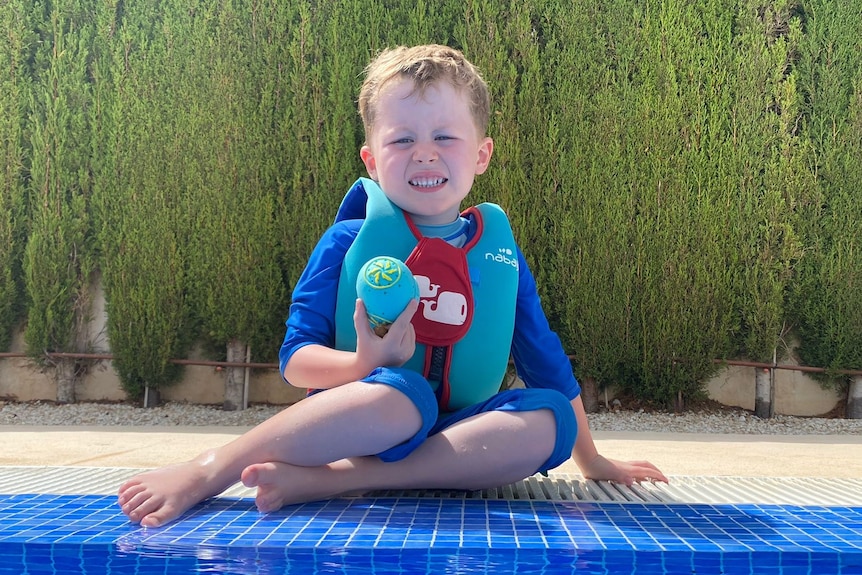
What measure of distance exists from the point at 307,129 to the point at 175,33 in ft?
4.44

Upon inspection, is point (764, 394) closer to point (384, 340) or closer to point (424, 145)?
point (424, 145)

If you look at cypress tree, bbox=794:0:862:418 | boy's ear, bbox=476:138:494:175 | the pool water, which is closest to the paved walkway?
cypress tree, bbox=794:0:862:418

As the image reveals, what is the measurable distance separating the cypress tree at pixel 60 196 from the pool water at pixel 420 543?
200 inches

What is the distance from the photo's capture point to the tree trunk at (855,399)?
20.5ft

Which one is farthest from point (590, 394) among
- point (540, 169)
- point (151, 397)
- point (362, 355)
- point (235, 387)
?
point (362, 355)

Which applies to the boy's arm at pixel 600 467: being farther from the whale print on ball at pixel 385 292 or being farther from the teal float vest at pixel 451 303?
the whale print on ball at pixel 385 292

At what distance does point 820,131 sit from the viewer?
6.26 meters

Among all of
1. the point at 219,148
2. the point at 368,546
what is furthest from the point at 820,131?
the point at 368,546

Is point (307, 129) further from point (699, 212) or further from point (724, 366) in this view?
point (724, 366)

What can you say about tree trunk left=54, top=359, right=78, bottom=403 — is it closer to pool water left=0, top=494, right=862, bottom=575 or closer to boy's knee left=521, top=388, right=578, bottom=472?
pool water left=0, top=494, right=862, bottom=575

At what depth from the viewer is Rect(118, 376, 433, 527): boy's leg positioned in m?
1.79

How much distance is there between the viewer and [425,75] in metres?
2.17

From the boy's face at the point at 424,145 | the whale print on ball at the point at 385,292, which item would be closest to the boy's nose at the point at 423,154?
the boy's face at the point at 424,145

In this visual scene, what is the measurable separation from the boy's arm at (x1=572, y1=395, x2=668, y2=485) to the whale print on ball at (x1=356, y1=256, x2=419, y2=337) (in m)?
0.80
